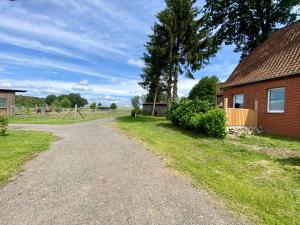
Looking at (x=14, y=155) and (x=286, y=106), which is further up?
(x=286, y=106)

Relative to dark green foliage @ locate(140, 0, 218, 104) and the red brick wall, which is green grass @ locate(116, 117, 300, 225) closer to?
the red brick wall

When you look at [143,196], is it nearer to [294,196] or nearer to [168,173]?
[168,173]

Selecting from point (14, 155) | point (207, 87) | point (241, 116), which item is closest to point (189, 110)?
point (241, 116)

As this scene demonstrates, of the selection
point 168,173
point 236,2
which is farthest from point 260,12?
point 168,173

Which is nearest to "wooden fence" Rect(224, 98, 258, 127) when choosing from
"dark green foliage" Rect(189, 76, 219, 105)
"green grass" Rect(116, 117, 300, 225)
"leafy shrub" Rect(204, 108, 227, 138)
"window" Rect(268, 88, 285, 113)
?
"window" Rect(268, 88, 285, 113)

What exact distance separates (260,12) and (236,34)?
310 centimetres

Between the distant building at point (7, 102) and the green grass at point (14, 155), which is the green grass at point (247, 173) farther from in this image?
the distant building at point (7, 102)

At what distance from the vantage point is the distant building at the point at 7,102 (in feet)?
97.7

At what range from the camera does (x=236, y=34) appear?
28.7 metres

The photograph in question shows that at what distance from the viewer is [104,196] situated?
4.72 metres

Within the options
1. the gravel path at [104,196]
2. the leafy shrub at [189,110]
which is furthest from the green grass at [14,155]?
the leafy shrub at [189,110]

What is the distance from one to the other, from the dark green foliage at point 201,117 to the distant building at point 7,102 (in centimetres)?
2135

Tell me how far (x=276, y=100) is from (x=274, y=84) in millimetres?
962

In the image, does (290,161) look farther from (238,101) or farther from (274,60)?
(238,101)
